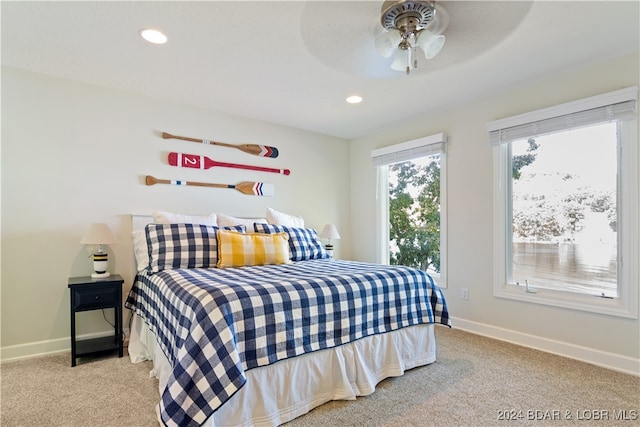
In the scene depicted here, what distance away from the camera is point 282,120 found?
3900 mm

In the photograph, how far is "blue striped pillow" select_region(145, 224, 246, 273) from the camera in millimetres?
2521

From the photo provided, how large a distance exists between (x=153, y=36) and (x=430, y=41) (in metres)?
1.78

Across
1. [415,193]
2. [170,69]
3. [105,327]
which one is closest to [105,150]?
[170,69]

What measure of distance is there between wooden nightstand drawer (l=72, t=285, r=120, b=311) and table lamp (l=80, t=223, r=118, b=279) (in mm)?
184

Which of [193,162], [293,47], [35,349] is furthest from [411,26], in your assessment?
[35,349]

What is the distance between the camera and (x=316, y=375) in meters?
1.83

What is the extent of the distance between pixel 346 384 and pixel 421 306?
0.83 metres

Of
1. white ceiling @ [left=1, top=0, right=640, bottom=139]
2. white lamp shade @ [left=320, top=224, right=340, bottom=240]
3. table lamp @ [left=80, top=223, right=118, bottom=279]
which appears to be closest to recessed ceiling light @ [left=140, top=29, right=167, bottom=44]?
white ceiling @ [left=1, top=0, right=640, bottom=139]

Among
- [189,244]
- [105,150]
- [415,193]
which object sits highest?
[105,150]

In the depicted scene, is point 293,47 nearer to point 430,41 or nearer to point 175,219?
point 430,41

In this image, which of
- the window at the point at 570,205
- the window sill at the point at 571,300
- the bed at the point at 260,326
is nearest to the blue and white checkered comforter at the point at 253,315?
the bed at the point at 260,326

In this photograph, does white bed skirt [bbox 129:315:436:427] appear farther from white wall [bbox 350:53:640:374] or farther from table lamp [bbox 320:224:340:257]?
table lamp [bbox 320:224:340:257]

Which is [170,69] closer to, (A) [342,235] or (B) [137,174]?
(B) [137,174]

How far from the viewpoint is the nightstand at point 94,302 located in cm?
243
